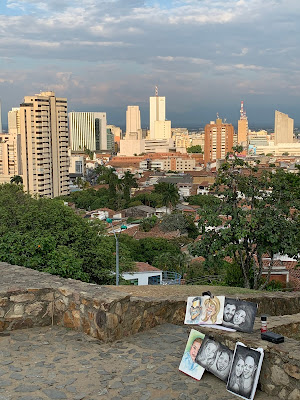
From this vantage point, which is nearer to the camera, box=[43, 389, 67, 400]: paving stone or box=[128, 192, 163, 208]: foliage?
box=[43, 389, 67, 400]: paving stone

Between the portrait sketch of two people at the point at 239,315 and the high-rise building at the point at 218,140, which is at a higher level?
the high-rise building at the point at 218,140

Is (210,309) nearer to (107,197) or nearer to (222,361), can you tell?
(222,361)

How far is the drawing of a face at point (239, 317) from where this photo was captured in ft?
16.6

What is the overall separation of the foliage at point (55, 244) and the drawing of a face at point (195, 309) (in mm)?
7099

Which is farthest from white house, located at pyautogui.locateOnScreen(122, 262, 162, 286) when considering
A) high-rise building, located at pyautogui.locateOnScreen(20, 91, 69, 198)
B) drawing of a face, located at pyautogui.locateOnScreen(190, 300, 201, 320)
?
high-rise building, located at pyautogui.locateOnScreen(20, 91, 69, 198)

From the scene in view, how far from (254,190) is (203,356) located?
7351 mm

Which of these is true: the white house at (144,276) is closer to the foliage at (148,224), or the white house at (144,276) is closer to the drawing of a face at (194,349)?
the drawing of a face at (194,349)

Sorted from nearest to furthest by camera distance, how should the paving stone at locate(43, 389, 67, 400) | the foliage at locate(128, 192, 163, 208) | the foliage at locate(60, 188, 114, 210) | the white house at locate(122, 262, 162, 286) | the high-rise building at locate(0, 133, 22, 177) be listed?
1. the paving stone at locate(43, 389, 67, 400)
2. the white house at locate(122, 262, 162, 286)
3. the foliage at locate(60, 188, 114, 210)
4. the foliage at locate(128, 192, 163, 208)
5. the high-rise building at locate(0, 133, 22, 177)

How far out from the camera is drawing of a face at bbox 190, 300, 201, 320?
5402 mm

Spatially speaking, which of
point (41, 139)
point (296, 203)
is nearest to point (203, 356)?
point (296, 203)

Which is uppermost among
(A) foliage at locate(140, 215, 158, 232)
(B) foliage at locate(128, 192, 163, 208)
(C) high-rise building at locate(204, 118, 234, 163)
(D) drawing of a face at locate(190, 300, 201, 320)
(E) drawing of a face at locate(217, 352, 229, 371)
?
(C) high-rise building at locate(204, 118, 234, 163)

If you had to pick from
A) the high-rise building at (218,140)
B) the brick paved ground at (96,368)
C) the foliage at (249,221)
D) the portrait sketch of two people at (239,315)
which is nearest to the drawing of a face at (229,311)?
the portrait sketch of two people at (239,315)

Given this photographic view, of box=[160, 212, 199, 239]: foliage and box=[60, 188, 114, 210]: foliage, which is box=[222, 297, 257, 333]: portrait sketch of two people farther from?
box=[60, 188, 114, 210]: foliage

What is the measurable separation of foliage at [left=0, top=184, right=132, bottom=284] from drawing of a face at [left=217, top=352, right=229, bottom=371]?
7.84 m
